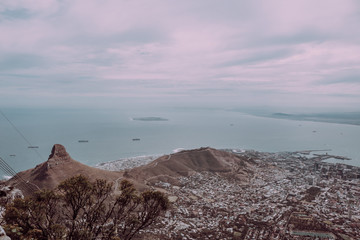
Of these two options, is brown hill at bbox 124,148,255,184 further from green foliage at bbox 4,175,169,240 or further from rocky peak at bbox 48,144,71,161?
green foliage at bbox 4,175,169,240

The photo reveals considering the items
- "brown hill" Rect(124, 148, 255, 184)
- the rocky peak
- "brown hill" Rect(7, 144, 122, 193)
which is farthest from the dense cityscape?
the rocky peak

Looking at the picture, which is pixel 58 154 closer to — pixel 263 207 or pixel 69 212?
pixel 69 212

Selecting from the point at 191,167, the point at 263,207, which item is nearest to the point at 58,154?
the point at 191,167

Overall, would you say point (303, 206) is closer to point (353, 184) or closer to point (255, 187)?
point (255, 187)

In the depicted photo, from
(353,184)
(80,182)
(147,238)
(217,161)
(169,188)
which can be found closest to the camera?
(80,182)

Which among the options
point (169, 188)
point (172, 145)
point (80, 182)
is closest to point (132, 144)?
point (172, 145)

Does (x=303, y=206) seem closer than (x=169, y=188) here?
Yes
